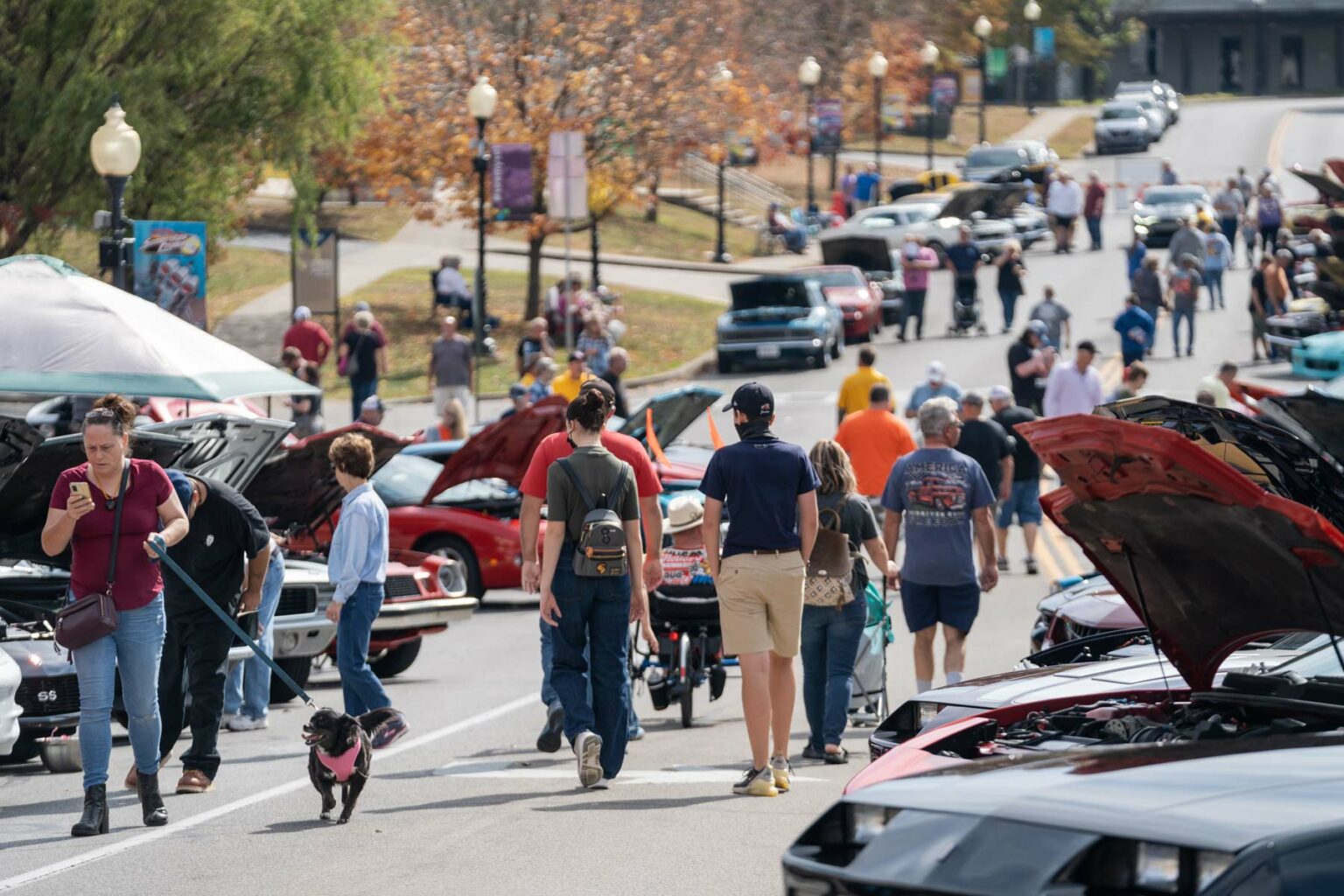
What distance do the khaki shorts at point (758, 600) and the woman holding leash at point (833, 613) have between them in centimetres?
104

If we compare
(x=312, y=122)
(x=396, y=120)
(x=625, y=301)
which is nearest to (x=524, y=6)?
(x=396, y=120)

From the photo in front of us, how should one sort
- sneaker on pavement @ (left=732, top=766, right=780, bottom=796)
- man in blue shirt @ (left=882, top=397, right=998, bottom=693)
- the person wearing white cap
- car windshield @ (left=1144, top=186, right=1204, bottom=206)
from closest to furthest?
sneaker on pavement @ (left=732, top=766, right=780, bottom=796) < man in blue shirt @ (left=882, top=397, right=998, bottom=693) < the person wearing white cap < car windshield @ (left=1144, top=186, right=1204, bottom=206)

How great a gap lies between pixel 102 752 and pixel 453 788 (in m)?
1.86

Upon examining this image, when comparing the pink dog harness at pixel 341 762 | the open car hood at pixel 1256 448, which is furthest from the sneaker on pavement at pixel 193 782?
the open car hood at pixel 1256 448

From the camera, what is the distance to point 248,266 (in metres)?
43.0

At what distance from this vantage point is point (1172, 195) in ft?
163

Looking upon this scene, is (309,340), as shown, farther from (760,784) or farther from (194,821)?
(760,784)

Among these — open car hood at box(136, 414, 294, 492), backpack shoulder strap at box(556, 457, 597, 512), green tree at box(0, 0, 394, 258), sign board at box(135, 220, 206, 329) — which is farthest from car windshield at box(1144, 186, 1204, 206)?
backpack shoulder strap at box(556, 457, 597, 512)

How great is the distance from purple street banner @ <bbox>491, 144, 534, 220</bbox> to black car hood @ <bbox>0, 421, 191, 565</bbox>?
22.1 m

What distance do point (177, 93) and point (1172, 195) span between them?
29590 millimetres

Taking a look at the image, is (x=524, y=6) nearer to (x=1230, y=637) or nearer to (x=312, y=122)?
(x=312, y=122)

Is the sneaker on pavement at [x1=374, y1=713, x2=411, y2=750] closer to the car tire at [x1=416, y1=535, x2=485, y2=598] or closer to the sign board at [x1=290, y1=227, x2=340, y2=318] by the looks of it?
the car tire at [x1=416, y1=535, x2=485, y2=598]

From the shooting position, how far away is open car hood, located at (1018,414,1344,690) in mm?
5867

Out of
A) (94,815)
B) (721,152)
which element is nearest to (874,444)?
(94,815)
